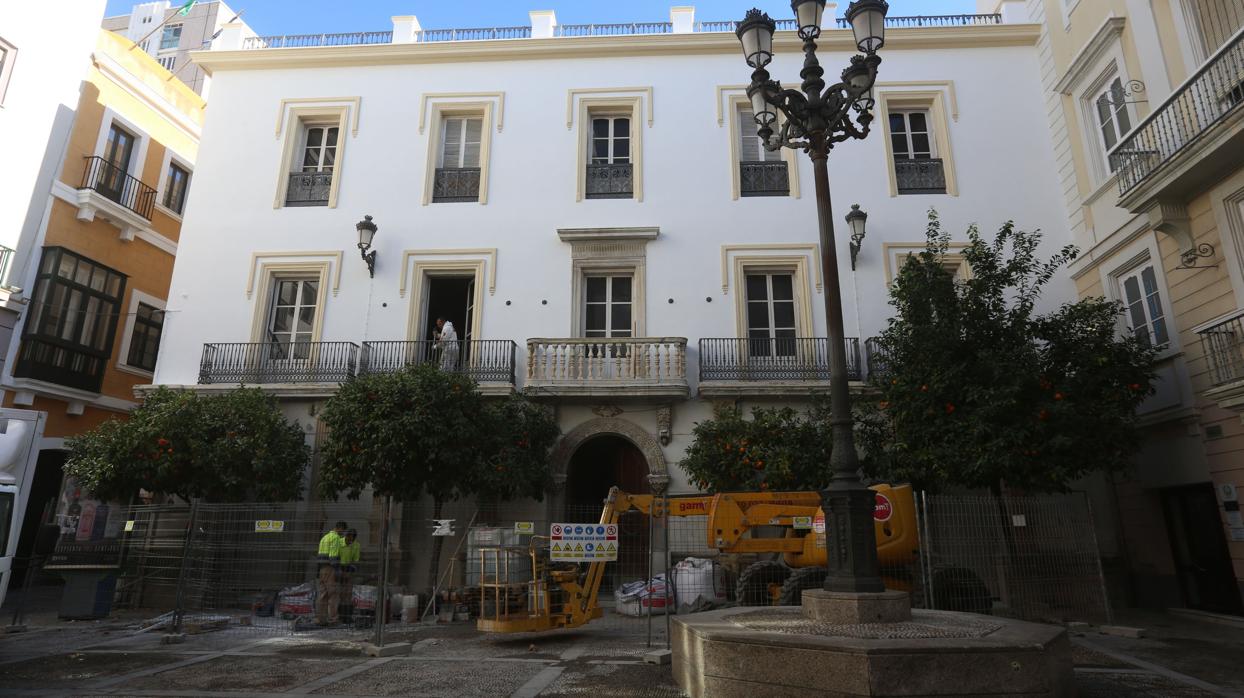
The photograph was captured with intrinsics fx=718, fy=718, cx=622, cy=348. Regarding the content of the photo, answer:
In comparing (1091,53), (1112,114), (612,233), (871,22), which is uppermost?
(1091,53)

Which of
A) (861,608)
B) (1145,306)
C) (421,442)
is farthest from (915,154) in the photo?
(861,608)

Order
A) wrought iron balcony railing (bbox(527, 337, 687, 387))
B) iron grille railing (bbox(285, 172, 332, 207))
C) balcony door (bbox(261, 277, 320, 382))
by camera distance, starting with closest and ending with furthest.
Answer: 1. wrought iron balcony railing (bbox(527, 337, 687, 387))
2. balcony door (bbox(261, 277, 320, 382))
3. iron grille railing (bbox(285, 172, 332, 207))

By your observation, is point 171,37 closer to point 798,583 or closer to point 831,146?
point 831,146

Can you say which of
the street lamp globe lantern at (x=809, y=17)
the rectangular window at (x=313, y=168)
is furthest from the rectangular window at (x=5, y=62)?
the street lamp globe lantern at (x=809, y=17)

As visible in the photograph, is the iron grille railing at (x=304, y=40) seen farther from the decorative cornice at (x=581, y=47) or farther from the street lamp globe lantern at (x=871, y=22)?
the street lamp globe lantern at (x=871, y=22)

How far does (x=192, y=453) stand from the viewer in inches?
432

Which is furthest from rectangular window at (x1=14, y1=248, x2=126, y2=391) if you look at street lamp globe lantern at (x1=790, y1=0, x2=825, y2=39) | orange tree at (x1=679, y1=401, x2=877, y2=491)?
street lamp globe lantern at (x1=790, y1=0, x2=825, y2=39)

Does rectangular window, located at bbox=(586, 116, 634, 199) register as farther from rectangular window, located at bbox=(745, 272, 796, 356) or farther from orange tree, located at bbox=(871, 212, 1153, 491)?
orange tree, located at bbox=(871, 212, 1153, 491)

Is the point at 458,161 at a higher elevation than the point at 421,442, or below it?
higher

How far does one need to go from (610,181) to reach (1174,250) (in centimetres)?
933

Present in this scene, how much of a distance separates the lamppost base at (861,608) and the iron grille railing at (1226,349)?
21.5 ft

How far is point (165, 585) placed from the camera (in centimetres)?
1117

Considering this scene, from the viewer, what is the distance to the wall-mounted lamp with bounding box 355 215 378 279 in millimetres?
13273

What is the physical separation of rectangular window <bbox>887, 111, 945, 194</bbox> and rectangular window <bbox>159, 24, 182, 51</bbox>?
100 ft
